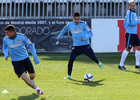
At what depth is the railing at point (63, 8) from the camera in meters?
19.5

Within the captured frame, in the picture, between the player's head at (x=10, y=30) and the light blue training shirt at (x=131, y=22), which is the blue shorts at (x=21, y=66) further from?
the light blue training shirt at (x=131, y=22)

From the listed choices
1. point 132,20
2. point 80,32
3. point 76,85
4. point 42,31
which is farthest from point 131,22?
point 42,31

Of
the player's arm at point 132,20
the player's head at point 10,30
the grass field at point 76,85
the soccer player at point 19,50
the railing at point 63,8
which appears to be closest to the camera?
the grass field at point 76,85

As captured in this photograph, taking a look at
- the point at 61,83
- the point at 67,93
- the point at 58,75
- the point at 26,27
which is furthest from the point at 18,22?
the point at 67,93

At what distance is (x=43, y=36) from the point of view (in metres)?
18.6

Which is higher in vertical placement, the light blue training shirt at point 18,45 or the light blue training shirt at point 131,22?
the light blue training shirt at point 131,22

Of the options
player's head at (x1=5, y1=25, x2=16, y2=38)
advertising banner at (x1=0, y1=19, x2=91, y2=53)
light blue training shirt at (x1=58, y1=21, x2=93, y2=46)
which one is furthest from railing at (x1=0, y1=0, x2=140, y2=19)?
player's head at (x1=5, y1=25, x2=16, y2=38)

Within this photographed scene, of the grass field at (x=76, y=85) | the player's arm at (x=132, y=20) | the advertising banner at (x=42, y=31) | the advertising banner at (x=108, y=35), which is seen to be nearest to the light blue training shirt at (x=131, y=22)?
the player's arm at (x=132, y=20)

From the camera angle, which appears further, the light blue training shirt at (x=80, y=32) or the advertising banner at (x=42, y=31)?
the advertising banner at (x=42, y=31)

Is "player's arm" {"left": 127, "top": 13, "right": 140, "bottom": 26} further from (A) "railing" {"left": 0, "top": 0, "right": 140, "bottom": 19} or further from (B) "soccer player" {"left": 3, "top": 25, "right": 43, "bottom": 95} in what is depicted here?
(A) "railing" {"left": 0, "top": 0, "right": 140, "bottom": 19}

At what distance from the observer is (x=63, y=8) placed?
64.4 feet

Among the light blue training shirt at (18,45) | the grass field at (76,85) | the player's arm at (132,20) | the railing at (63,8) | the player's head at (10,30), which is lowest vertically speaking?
the grass field at (76,85)

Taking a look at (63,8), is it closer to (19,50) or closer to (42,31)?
(42,31)

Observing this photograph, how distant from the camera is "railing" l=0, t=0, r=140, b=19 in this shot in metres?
19.5
